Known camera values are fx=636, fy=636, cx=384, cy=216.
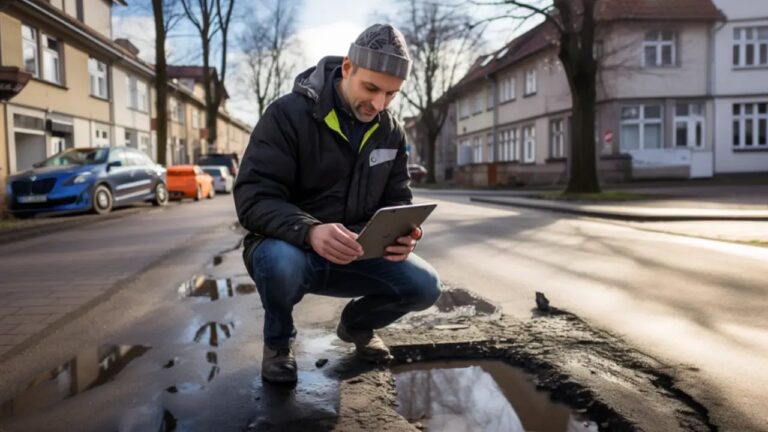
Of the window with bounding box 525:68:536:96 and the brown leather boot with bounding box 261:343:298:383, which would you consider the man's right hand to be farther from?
the window with bounding box 525:68:536:96

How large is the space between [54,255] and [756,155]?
30.2 metres

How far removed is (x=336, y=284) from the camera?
3195 mm

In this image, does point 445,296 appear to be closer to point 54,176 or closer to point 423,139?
point 54,176

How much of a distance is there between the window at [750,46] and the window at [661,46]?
113 inches

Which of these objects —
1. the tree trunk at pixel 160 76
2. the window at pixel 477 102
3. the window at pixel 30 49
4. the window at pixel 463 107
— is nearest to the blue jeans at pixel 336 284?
the window at pixel 30 49

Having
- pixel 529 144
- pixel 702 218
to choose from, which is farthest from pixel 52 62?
pixel 529 144

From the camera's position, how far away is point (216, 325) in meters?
4.29

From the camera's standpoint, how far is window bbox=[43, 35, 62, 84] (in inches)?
830

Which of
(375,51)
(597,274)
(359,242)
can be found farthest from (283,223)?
(597,274)

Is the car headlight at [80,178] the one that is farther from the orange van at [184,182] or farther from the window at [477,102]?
the window at [477,102]

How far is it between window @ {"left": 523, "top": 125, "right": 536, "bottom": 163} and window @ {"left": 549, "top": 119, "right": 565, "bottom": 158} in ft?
6.74

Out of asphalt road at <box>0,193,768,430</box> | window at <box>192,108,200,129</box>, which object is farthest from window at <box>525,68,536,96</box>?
asphalt road at <box>0,193,768,430</box>

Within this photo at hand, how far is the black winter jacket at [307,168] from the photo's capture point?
2.88 meters

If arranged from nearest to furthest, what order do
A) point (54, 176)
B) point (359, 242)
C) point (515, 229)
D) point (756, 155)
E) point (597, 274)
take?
point (359, 242)
point (597, 274)
point (515, 229)
point (54, 176)
point (756, 155)
